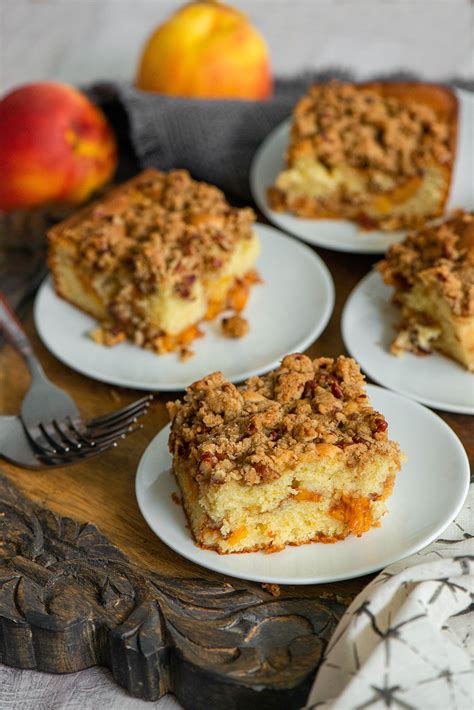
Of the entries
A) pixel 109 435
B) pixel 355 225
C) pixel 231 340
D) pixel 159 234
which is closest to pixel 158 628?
pixel 109 435

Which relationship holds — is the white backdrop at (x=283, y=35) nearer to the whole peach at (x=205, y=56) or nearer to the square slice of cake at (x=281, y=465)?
the whole peach at (x=205, y=56)

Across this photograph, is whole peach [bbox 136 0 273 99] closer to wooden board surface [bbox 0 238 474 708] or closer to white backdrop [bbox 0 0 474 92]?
white backdrop [bbox 0 0 474 92]

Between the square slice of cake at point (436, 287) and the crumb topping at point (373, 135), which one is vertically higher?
the crumb topping at point (373, 135)

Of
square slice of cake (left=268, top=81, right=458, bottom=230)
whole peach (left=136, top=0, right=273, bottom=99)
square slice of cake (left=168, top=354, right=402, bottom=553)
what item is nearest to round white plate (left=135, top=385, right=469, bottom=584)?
square slice of cake (left=168, top=354, right=402, bottom=553)

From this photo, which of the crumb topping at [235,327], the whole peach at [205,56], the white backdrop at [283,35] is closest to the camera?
the crumb topping at [235,327]

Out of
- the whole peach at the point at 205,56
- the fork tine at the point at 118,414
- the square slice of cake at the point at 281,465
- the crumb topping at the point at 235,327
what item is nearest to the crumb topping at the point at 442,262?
the crumb topping at the point at 235,327

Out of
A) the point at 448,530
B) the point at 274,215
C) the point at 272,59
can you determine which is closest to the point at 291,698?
the point at 448,530
